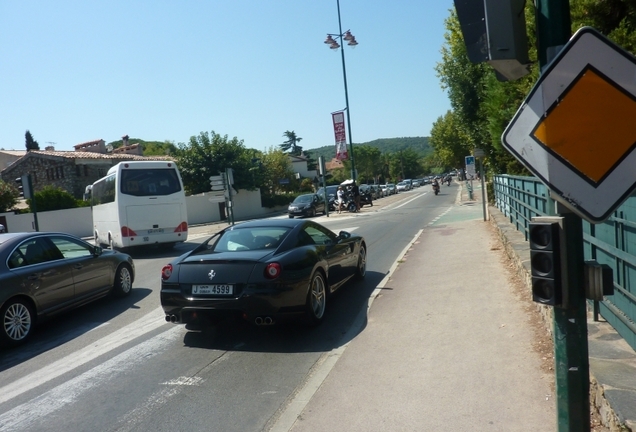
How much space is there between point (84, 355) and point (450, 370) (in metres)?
4.28

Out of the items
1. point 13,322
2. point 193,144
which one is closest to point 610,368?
point 13,322

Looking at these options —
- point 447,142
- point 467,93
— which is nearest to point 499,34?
point 467,93

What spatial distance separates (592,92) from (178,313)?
5548mm

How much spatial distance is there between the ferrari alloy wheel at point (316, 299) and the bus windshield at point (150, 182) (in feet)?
A: 38.7

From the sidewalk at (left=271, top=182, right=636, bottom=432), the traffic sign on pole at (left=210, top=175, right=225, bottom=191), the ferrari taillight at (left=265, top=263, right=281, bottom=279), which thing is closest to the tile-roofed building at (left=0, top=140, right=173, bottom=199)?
the traffic sign on pole at (left=210, top=175, right=225, bottom=191)

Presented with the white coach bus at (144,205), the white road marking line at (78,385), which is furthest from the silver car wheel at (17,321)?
the white coach bus at (144,205)

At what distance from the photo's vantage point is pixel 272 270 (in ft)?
22.2

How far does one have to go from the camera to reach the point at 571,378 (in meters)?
2.91

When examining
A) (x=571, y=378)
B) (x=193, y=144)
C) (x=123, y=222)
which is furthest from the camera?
(x=193, y=144)

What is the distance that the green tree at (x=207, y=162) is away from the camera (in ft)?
153

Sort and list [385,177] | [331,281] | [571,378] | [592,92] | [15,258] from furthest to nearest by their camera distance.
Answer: [385,177]
[331,281]
[15,258]
[571,378]
[592,92]

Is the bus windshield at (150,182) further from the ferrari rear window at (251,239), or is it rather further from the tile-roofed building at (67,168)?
the tile-roofed building at (67,168)

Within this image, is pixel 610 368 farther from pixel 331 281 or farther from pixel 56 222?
pixel 56 222

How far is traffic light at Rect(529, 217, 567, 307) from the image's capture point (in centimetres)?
282
